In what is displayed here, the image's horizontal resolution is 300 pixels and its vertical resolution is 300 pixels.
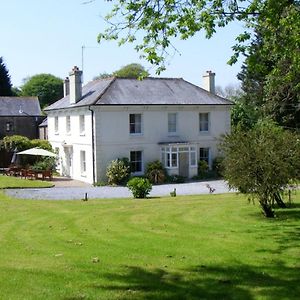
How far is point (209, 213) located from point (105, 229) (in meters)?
4.85

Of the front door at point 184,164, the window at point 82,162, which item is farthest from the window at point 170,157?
the window at point 82,162

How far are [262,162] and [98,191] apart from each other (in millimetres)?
17565

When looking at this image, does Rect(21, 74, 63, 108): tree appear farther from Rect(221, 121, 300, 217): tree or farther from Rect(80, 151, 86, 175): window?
Rect(221, 121, 300, 217): tree

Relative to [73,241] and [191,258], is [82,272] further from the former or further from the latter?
[73,241]

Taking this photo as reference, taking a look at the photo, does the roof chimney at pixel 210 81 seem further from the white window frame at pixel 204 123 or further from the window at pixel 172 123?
the window at pixel 172 123

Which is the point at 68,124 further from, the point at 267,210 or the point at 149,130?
the point at 267,210

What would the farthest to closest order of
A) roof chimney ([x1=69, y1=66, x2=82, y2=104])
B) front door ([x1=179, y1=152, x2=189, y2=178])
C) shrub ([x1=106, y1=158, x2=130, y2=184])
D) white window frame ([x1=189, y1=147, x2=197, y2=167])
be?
roof chimney ([x1=69, y1=66, x2=82, y2=104]) < white window frame ([x1=189, y1=147, x2=197, y2=167]) < front door ([x1=179, y1=152, x2=189, y2=178]) < shrub ([x1=106, y1=158, x2=130, y2=184])

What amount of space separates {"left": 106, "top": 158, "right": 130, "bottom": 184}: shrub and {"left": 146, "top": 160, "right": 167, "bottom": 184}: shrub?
1804 millimetres

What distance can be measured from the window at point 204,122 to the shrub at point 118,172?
8428mm

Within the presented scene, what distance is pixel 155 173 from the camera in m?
36.6

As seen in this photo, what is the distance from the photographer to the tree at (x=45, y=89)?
105 m

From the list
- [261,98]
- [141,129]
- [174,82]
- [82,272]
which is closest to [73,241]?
[82,272]

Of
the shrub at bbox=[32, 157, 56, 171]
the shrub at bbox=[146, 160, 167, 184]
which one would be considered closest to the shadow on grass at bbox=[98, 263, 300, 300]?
the shrub at bbox=[146, 160, 167, 184]

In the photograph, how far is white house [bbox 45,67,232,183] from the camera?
120 ft
